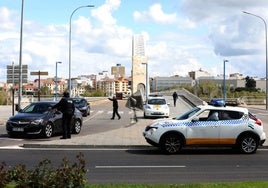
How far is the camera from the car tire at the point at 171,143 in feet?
50.5

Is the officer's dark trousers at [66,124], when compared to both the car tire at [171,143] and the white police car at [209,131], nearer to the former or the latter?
the white police car at [209,131]

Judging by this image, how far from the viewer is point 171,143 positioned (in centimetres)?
1545

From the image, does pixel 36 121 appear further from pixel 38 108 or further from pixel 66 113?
pixel 66 113

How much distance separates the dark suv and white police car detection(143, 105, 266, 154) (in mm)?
5905

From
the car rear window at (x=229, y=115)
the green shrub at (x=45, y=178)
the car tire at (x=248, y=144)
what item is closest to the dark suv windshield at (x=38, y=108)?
the car rear window at (x=229, y=115)

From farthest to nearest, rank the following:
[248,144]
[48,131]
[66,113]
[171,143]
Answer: [48,131] < [66,113] < [248,144] < [171,143]

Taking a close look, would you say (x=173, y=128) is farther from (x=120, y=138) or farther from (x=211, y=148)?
(x=120, y=138)

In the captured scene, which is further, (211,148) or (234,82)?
(234,82)

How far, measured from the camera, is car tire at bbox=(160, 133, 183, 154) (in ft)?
50.5

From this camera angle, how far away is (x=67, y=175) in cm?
663

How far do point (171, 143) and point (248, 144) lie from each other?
7.93ft

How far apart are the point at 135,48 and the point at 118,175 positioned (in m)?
130

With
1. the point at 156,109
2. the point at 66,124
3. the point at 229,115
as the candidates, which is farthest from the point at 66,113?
the point at 156,109

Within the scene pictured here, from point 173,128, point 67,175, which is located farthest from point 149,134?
point 67,175
